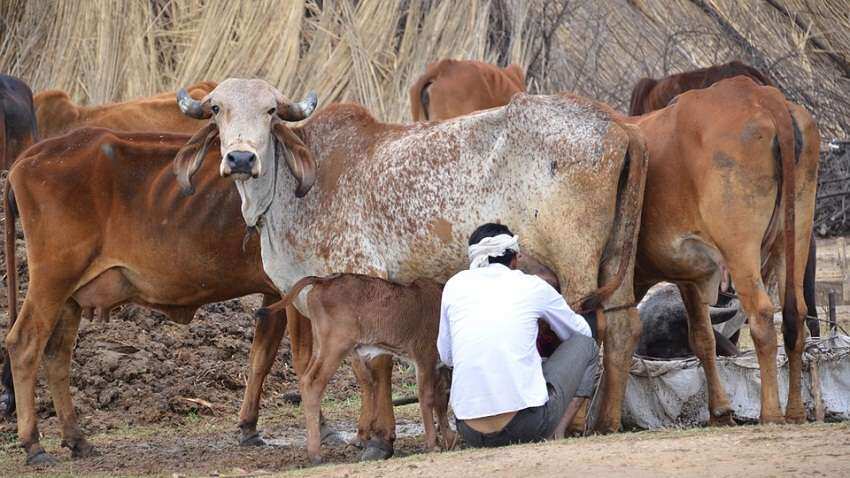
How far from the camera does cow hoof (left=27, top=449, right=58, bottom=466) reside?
29.5ft

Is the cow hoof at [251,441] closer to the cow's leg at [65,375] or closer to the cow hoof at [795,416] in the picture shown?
the cow's leg at [65,375]

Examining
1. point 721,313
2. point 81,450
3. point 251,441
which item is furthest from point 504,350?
point 81,450

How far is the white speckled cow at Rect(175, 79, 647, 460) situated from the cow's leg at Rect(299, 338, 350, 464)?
43cm

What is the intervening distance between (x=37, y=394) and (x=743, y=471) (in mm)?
6377

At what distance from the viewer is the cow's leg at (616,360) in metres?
8.07

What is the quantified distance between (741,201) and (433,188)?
178 cm

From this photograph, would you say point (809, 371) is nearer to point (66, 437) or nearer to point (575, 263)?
point (575, 263)

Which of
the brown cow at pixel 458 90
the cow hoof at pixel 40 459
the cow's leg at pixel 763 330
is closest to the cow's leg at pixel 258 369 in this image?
the cow hoof at pixel 40 459

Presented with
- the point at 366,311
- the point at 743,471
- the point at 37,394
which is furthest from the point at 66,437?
the point at 743,471

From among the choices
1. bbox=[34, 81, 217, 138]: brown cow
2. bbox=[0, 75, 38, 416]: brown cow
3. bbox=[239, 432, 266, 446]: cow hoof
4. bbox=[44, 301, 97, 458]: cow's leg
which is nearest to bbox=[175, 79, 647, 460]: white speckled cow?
bbox=[239, 432, 266, 446]: cow hoof

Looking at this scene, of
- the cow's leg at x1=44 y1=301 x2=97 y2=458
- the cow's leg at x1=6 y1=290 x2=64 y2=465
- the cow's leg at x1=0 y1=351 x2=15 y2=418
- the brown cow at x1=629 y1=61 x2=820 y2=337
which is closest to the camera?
the cow's leg at x1=6 y1=290 x2=64 y2=465

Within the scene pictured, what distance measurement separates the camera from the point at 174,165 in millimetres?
8844

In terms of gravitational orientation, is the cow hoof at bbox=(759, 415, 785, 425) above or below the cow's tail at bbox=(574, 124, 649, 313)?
below

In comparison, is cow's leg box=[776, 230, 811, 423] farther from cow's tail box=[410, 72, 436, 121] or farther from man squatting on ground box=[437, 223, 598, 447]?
cow's tail box=[410, 72, 436, 121]
